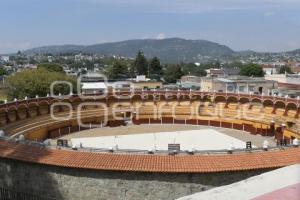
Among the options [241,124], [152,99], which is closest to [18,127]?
[152,99]

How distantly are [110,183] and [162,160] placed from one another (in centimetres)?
247

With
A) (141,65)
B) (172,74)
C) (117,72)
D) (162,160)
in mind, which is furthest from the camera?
(141,65)

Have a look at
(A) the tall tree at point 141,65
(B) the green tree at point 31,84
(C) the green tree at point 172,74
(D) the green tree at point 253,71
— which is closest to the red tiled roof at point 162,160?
(B) the green tree at point 31,84

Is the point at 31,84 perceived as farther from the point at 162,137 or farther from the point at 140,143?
the point at 140,143

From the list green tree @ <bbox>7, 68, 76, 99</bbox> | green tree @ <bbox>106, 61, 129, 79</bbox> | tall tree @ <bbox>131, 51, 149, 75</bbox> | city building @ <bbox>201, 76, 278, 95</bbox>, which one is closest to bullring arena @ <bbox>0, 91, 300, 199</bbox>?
green tree @ <bbox>7, 68, 76, 99</bbox>

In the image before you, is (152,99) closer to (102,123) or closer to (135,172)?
(102,123)

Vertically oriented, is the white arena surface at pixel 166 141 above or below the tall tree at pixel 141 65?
below

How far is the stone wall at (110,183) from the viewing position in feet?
62.4

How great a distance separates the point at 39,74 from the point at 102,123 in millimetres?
19446

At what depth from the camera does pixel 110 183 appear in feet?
63.5

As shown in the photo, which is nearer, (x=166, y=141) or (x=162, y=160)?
(x=162, y=160)

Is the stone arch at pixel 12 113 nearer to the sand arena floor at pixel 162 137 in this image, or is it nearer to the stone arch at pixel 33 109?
the stone arch at pixel 33 109

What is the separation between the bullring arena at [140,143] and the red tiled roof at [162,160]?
0.14 feet

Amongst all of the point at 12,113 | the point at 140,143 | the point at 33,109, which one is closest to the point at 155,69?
the point at 33,109
